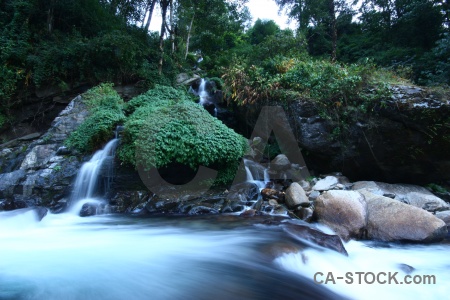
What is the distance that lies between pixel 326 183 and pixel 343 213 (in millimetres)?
1962

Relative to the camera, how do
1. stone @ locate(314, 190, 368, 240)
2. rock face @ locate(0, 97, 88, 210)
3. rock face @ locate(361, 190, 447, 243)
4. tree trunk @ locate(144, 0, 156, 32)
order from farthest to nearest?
tree trunk @ locate(144, 0, 156, 32) → rock face @ locate(0, 97, 88, 210) → stone @ locate(314, 190, 368, 240) → rock face @ locate(361, 190, 447, 243)

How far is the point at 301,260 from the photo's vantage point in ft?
11.3

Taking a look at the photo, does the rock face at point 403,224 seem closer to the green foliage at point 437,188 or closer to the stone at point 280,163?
the stone at point 280,163

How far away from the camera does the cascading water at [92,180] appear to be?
612 cm

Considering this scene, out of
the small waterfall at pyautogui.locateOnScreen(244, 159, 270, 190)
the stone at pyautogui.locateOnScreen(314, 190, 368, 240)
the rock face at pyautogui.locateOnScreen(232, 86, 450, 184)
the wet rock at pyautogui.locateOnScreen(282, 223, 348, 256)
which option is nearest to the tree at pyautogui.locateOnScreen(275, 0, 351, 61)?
the rock face at pyautogui.locateOnScreen(232, 86, 450, 184)

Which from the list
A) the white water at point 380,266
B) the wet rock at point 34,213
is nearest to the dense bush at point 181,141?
the wet rock at point 34,213

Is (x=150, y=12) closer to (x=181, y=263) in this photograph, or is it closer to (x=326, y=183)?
(x=326, y=183)

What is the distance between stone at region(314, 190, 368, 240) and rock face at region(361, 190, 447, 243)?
7.8 inches

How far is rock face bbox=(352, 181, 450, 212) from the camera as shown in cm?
582

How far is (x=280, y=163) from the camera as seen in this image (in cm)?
743

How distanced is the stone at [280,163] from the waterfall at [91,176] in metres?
4.33

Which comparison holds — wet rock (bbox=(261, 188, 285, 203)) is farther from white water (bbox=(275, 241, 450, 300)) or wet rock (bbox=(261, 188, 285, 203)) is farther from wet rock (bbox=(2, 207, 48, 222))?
A: wet rock (bbox=(2, 207, 48, 222))

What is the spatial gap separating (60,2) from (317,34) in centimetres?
1436

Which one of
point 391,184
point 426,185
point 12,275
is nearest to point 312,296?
point 12,275
